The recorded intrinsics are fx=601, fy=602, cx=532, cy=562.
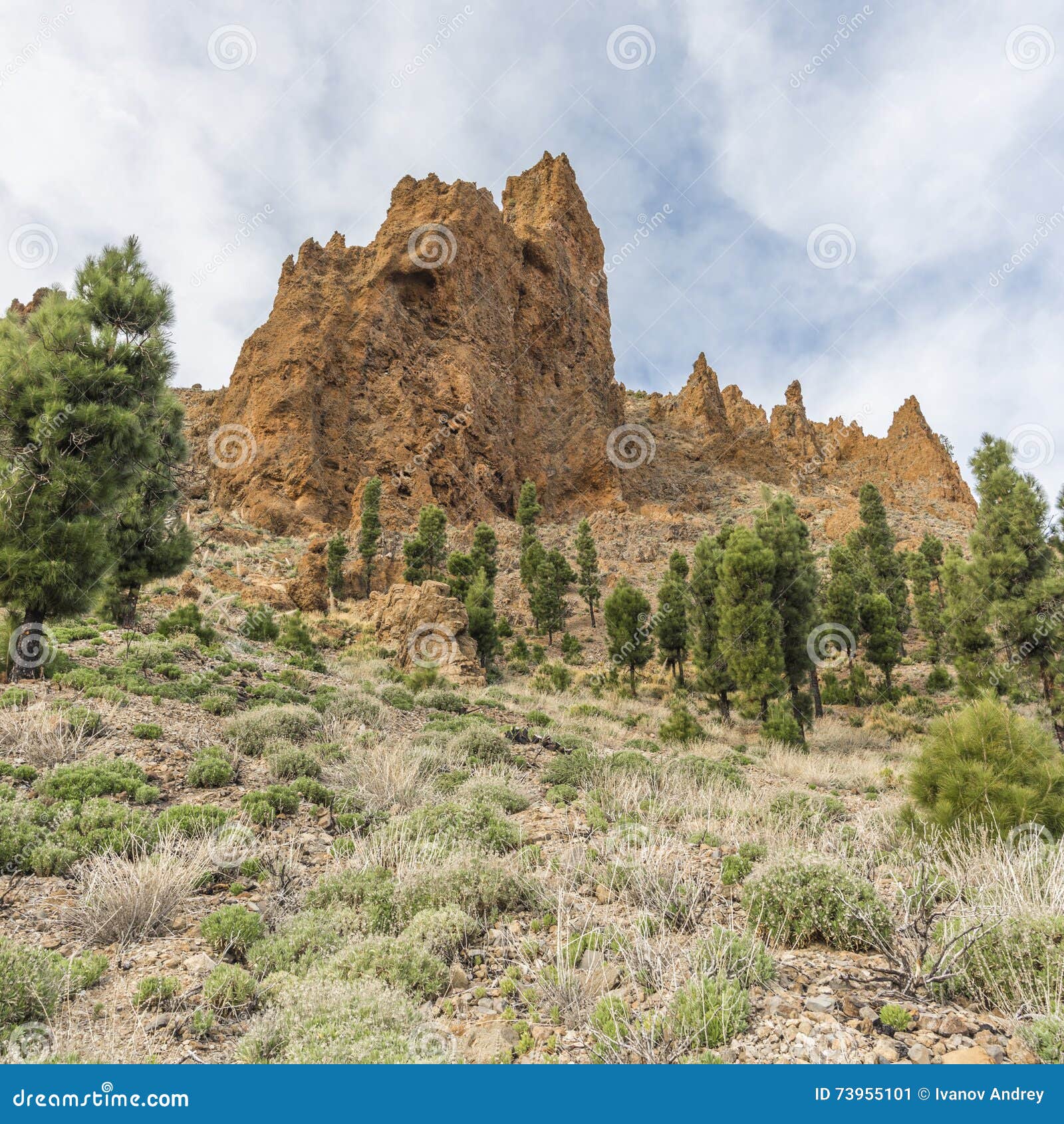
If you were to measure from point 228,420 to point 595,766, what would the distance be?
186 ft

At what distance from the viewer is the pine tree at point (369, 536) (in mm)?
36344

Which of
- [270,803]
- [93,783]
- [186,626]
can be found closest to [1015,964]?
[270,803]

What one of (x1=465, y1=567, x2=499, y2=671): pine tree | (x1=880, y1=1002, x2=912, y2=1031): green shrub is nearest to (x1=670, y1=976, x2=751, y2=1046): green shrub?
(x1=880, y1=1002, x2=912, y2=1031): green shrub

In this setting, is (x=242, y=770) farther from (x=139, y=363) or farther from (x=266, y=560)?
(x=266, y=560)

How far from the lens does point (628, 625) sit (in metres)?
26.6

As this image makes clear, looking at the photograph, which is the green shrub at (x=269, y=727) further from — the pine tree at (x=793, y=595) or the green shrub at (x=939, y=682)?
the green shrub at (x=939, y=682)

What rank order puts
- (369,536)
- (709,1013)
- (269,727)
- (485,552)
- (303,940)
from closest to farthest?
(709,1013) → (303,940) → (269,727) → (369,536) → (485,552)


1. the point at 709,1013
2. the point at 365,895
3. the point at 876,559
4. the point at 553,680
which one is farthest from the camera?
the point at 876,559

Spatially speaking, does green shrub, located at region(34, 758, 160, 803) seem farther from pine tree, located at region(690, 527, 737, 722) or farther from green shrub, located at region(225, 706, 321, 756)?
pine tree, located at region(690, 527, 737, 722)

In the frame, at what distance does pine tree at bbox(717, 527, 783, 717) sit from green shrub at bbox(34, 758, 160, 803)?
1550 centimetres

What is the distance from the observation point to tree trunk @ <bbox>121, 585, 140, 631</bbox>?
55.1 feet

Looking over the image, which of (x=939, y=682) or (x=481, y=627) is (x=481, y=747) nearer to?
(x=481, y=627)

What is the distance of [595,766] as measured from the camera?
31.0 feet

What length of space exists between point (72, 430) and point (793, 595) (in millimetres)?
19476
